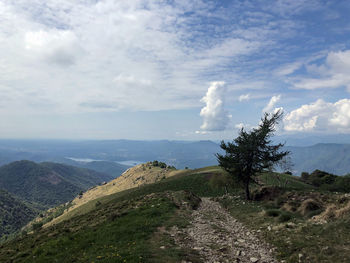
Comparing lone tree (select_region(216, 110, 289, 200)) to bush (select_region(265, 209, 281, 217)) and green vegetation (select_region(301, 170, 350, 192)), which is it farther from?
green vegetation (select_region(301, 170, 350, 192))

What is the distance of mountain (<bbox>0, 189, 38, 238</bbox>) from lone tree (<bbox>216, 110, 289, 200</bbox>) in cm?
17039

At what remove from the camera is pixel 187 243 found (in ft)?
50.8

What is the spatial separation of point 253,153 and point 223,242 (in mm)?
24292

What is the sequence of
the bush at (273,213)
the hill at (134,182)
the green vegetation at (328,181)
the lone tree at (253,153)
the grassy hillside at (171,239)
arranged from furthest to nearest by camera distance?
the hill at (134,182), the green vegetation at (328,181), the lone tree at (253,153), the bush at (273,213), the grassy hillside at (171,239)

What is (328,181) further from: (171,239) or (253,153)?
(171,239)

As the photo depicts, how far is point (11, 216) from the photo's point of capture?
16912 cm

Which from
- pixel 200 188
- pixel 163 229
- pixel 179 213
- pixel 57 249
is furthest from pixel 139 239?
pixel 200 188

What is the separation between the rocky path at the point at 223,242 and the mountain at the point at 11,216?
175 metres

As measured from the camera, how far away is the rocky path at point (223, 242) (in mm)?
13086

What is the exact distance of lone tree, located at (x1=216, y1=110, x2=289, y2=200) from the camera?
121ft

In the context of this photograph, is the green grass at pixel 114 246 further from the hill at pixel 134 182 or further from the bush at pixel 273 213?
the hill at pixel 134 182

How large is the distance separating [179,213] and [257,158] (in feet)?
63.1

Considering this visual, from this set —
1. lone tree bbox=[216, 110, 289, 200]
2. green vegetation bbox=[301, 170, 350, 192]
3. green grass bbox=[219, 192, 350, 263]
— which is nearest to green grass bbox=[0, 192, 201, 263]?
green grass bbox=[219, 192, 350, 263]

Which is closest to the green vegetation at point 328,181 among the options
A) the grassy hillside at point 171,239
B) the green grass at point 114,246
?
the grassy hillside at point 171,239
